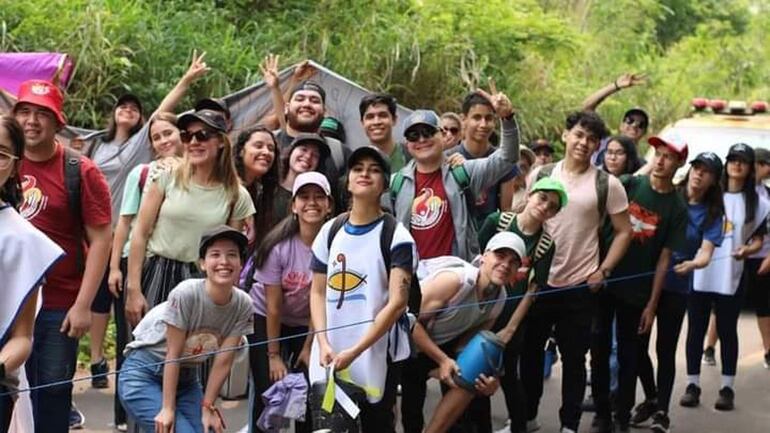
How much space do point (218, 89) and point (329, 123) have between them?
11.0 ft

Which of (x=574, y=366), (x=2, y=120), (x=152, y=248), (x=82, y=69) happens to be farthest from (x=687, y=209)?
(x=82, y=69)

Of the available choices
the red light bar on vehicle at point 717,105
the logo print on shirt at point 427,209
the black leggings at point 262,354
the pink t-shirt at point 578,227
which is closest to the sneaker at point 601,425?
the pink t-shirt at point 578,227

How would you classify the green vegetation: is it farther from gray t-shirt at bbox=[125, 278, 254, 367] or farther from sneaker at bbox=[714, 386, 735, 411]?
gray t-shirt at bbox=[125, 278, 254, 367]

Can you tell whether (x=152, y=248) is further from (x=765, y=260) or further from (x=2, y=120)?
(x=765, y=260)

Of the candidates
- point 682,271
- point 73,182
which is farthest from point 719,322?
point 73,182

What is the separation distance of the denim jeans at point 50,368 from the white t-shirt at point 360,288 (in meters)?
1.09

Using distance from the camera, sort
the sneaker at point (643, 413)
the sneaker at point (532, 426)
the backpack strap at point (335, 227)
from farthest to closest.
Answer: the sneaker at point (643, 413) → the sneaker at point (532, 426) → the backpack strap at point (335, 227)

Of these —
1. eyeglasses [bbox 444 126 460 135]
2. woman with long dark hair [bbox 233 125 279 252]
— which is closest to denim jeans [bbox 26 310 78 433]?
woman with long dark hair [bbox 233 125 279 252]

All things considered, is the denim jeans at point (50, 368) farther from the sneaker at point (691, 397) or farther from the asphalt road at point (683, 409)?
the sneaker at point (691, 397)

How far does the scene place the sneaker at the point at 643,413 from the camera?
796cm

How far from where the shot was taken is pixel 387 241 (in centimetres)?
557

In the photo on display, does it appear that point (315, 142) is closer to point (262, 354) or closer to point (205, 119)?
point (205, 119)

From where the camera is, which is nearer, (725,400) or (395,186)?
(395,186)

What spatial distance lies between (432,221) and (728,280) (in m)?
2.71
